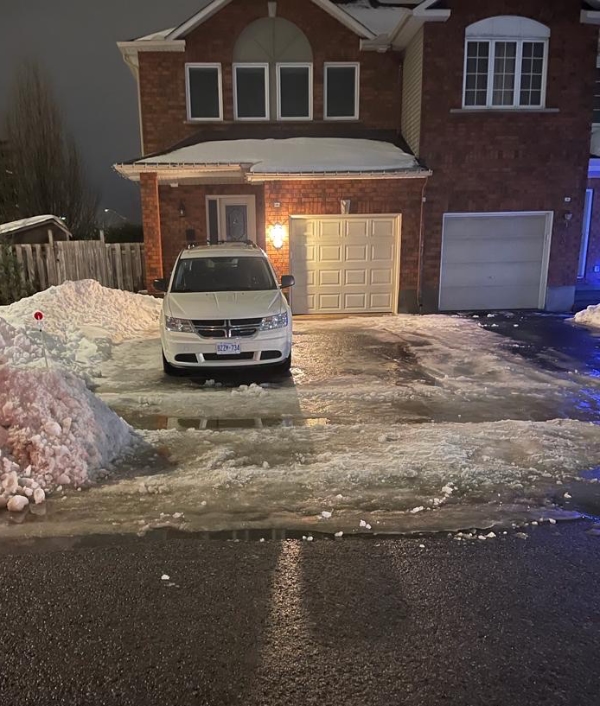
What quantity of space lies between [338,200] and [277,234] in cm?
168

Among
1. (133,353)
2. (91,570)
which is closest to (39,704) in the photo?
(91,570)

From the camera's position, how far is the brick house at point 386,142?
47.0 ft

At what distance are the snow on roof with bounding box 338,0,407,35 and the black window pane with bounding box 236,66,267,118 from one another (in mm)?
3948

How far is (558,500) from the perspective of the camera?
4824mm

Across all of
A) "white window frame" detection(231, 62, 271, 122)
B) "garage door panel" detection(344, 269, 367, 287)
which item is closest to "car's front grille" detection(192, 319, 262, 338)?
"garage door panel" detection(344, 269, 367, 287)

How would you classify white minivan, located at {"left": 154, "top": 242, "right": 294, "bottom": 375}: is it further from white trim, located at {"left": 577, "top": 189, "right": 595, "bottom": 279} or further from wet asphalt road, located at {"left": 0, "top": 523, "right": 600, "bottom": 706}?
white trim, located at {"left": 577, "top": 189, "right": 595, "bottom": 279}

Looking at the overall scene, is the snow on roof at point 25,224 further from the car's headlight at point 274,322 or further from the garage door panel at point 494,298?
the garage door panel at point 494,298

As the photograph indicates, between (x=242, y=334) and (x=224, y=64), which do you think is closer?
(x=242, y=334)

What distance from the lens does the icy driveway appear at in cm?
464

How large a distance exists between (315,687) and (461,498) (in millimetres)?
2328

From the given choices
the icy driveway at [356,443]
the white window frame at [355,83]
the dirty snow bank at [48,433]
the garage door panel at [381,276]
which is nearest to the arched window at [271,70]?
the white window frame at [355,83]

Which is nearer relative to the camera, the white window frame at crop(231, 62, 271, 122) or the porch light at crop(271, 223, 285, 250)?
the porch light at crop(271, 223, 285, 250)

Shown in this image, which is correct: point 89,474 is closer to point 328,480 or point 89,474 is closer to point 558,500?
point 328,480

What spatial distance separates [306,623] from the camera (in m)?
3.35
